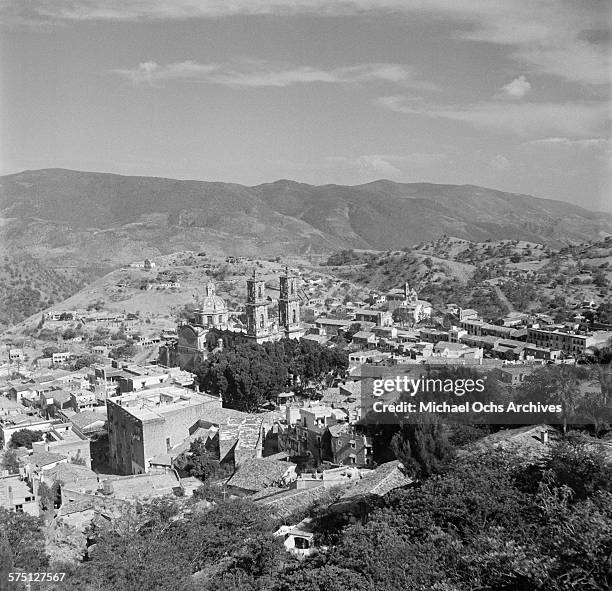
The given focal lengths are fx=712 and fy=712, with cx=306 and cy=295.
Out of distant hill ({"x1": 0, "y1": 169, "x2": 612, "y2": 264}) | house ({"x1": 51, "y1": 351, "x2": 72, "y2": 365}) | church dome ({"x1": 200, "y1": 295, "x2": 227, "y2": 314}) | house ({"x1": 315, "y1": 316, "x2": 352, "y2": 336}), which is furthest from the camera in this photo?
distant hill ({"x1": 0, "y1": 169, "x2": 612, "y2": 264})

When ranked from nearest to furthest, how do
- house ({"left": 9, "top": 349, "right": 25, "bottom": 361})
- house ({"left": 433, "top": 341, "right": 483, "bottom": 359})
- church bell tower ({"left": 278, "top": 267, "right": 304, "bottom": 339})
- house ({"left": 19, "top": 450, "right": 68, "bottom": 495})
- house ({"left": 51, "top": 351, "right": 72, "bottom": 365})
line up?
house ({"left": 19, "top": 450, "right": 68, "bottom": 495}) < house ({"left": 433, "top": 341, "right": 483, "bottom": 359}) < church bell tower ({"left": 278, "top": 267, "right": 304, "bottom": 339}) < house ({"left": 51, "top": 351, "right": 72, "bottom": 365}) < house ({"left": 9, "top": 349, "right": 25, "bottom": 361})

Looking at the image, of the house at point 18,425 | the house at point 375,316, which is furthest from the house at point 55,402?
the house at point 375,316

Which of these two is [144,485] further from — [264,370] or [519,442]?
[264,370]

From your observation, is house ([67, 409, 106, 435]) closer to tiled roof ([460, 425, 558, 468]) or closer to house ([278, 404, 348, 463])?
house ([278, 404, 348, 463])

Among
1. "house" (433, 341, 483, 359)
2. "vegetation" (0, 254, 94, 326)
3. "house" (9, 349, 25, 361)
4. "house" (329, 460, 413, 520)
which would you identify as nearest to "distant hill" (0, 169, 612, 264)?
"vegetation" (0, 254, 94, 326)

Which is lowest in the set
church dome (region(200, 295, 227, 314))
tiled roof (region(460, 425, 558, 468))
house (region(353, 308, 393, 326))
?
house (region(353, 308, 393, 326))

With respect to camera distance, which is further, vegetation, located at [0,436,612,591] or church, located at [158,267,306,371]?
church, located at [158,267,306,371]

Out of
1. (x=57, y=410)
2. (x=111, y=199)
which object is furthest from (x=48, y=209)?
(x=57, y=410)
